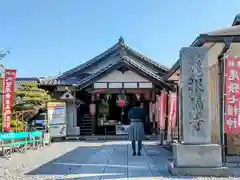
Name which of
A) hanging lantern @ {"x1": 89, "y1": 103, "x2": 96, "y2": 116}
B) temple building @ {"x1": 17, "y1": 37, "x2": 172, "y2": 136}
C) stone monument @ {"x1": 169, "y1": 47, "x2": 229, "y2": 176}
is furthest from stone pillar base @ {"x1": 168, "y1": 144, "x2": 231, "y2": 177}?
hanging lantern @ {"x1": 89, "y1": 103, "x2": 96, "y2": 116}

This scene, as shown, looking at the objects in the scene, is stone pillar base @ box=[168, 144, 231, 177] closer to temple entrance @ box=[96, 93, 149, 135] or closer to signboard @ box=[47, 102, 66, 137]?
signboard @ box=[47, 102, 66, 137]

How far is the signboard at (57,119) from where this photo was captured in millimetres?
16859

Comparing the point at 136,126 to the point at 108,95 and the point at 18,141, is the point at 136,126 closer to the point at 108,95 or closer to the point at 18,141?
the point at 18,141

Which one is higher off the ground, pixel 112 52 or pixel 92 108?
pixel 112 52

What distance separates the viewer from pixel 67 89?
62.7 ft

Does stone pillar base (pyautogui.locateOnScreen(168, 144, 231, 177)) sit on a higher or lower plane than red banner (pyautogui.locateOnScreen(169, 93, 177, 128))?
lower

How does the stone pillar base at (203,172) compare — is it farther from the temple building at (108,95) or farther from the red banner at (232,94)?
the temple building at (108,95)

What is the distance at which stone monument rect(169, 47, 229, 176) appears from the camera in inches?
275

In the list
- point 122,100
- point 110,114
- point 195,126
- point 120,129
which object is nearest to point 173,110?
point 195,126

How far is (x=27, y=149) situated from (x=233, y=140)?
8568 mm

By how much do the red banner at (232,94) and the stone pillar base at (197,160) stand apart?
126cm

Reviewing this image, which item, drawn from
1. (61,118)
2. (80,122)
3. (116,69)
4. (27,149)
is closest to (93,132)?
(80,122)

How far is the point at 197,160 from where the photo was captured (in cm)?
699

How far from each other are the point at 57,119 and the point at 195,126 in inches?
448
